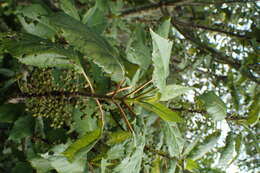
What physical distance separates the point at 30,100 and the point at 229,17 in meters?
2.39

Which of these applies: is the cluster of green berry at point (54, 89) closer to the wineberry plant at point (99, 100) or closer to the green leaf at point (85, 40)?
the wineberry plant at point (99, 100)

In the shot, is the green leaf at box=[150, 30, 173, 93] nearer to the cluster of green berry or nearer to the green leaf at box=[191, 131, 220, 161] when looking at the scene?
the cluster of green berry

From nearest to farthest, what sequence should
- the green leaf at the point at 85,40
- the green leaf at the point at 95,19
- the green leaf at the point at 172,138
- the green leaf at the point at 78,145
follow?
the green leaf at the point at 85,40 < the green leaf at the point at 78,145 < the green leaf at the point at 172,138 < the green leaf at the point at 95,19

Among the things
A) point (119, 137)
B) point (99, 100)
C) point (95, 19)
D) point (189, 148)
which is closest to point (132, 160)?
point (119, 137)

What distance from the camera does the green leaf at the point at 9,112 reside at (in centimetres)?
205

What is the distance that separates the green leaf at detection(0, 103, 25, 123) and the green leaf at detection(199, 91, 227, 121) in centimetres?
144

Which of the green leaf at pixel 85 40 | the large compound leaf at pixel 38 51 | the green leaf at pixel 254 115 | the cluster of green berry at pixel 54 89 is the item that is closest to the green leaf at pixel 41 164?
the cluster of green berry at pixel 54 89

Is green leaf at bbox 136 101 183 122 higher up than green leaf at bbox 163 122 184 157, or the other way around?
→ green leaf at bbox 136 101 183 122

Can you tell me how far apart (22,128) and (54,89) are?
0.77 meters

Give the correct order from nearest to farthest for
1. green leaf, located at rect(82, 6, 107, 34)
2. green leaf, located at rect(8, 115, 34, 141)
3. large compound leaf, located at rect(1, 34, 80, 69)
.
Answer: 1. large compound leaf, located at rect(1, 34, 80, 69)
2. green leaf, located at rect(82, 6, 107, 34)
3. green leaf, located at rect(8, 115, 34, 141)

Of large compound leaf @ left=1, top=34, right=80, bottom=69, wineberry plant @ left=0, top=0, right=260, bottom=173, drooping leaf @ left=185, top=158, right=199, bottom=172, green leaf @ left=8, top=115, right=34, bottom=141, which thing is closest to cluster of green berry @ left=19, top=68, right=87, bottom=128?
wineberry plant @ left=0, top=0, right=260, bottom=173

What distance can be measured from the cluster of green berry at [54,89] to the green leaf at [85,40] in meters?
0.44

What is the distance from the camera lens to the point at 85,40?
944 millimetres

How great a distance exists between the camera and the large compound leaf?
3.47 ft
